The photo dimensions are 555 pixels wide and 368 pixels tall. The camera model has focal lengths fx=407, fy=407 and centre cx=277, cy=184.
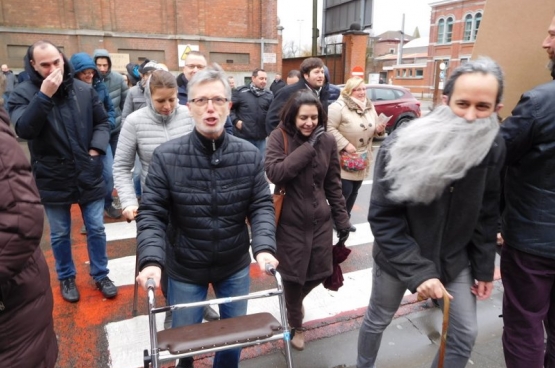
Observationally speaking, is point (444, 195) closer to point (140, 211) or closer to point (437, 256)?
point (437, 256)

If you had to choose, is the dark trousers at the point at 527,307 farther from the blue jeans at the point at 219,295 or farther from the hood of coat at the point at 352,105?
the hood of coat at the point at 352,105

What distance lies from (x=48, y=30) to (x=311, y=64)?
17.2 m

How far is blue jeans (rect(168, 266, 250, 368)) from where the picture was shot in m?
2.28

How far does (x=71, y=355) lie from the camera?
2916mm

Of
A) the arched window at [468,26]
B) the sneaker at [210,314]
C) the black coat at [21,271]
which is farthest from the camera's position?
the arched window at [468,26]

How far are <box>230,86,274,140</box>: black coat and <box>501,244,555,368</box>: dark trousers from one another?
4908mm

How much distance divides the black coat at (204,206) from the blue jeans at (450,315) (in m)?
0.71

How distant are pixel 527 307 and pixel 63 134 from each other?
3.37 m

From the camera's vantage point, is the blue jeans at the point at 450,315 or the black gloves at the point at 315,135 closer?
the blue jeans at the point at 450,315

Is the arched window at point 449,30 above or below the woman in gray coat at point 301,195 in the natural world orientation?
above

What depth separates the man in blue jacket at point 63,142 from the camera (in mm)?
2971

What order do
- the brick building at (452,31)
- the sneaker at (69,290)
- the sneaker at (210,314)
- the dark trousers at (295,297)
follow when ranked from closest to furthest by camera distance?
the dark trousers at (295,297), the sneaker at (210,314), the sneaker at (69,290), the brick building at (452,31)

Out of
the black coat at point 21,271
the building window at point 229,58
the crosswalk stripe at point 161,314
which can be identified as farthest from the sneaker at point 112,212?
the building window at point 229,58

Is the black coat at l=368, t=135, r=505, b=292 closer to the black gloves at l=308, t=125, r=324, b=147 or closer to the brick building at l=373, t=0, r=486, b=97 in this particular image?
the black gloves at l=308, t=125, r=324, b=147
